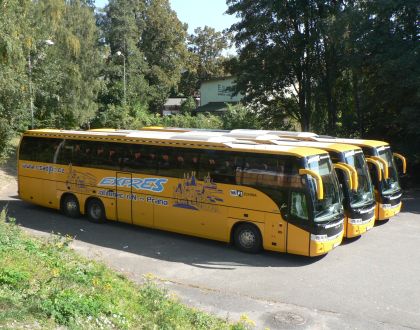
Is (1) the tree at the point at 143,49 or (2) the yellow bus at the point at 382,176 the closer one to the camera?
(2) the yellow bus at the point at 382,176

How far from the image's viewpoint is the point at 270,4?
2762 cm

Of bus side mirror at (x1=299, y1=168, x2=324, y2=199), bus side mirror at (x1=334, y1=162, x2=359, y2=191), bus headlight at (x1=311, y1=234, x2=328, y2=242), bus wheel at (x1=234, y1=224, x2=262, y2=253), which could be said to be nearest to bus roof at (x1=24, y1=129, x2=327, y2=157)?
bus side mirror at (x1=299, y1=168, x2=324, y2=199)

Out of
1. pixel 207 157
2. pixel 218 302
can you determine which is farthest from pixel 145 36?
pixel 218 302

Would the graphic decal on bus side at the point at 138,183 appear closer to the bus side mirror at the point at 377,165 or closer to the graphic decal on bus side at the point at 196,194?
the graphic decal on bus side at the point at 196,194

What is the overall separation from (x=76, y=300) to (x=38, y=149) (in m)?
12.0

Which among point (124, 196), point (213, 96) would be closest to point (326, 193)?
point (124, 196)

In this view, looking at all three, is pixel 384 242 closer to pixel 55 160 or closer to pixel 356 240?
pixel 356 240

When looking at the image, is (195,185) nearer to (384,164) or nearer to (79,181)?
(79,181)

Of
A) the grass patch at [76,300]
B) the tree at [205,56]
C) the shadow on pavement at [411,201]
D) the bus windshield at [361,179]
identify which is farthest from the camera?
the tree at [205,56]

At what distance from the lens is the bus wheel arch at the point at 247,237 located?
41.2ft

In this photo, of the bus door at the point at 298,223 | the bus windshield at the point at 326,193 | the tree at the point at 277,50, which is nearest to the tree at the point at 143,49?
the tree at the point at 277,50

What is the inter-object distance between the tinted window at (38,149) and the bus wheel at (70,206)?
1468 millimetres

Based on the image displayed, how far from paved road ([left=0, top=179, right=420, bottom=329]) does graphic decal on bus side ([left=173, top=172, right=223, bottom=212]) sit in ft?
3.69

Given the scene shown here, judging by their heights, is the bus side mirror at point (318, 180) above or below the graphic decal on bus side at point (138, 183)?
above
